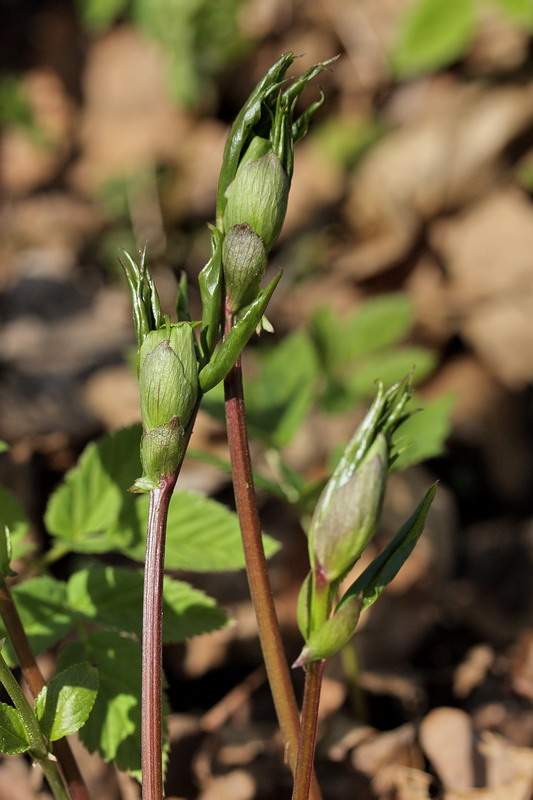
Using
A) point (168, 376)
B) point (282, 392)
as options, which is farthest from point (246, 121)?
point (282, 392)

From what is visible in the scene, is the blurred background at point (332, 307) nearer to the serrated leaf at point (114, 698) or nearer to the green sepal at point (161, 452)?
the serrated leaf at point (114, 698)

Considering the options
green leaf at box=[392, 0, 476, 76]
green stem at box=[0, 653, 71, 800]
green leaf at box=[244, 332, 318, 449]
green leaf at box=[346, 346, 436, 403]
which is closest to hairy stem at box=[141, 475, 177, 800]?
green stem at box=[0, 653, 71, 800]

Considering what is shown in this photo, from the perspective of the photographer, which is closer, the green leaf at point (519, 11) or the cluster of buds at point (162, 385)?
the cluster of buds at point (162, 385)

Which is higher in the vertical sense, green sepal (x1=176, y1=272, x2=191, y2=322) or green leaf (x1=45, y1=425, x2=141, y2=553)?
green sepal (x1=176, y1=272, x2=191, y2=322)

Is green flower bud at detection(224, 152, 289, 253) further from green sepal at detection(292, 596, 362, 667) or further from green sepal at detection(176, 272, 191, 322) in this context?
green sepal at detection(292, 596, 362, 667)

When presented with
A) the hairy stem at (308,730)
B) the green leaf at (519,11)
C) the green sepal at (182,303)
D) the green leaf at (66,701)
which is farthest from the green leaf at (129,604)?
the green leaf at (519,11)

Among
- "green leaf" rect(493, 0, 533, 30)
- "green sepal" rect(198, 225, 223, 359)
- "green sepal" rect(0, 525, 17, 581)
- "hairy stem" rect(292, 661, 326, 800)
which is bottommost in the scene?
"hairy stem" rect(292, 661, 326, 800)
